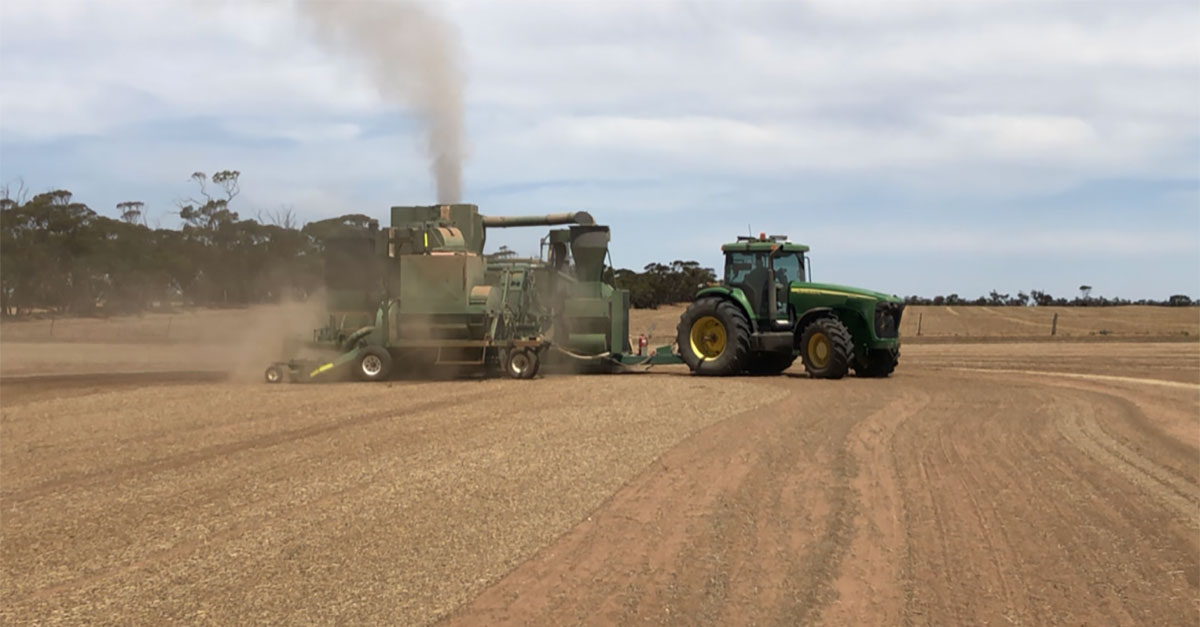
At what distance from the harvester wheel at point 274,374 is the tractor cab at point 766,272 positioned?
29.1 feet

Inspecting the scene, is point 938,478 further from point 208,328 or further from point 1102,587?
point 208,328

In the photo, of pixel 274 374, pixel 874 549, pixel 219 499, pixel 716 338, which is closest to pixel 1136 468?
pixel 874 549

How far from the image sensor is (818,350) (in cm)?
2000

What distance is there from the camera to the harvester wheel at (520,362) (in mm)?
20125

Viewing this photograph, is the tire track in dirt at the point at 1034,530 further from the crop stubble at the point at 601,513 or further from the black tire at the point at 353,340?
A: the black tire at the point at 353,340

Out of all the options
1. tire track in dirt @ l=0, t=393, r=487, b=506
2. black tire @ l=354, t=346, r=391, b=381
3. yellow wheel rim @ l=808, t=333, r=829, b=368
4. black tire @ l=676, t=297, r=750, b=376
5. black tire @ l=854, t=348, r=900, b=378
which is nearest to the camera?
tire track in dirt @ l=0, t=393, r=487, b=506

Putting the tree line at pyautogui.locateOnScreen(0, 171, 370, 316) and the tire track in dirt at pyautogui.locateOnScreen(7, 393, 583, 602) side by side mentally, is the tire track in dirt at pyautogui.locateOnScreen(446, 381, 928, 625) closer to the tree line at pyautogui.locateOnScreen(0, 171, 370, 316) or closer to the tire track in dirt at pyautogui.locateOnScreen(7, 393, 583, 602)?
the tire track in dirt at pyautogui.locateOnScreen(7, 393, 583, 602)

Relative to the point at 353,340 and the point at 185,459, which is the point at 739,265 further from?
the point at 185,459

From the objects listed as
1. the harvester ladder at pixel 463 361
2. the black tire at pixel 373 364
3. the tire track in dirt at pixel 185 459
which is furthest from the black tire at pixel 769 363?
the tire track in dirt at pixel 185 459

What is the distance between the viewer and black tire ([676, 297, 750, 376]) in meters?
20.7

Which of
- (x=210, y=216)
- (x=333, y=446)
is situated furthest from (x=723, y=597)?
(x=210, y=216)

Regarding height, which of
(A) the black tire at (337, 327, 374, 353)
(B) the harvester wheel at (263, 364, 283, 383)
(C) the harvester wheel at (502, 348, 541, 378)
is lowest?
(B) the harvester wheel at (263, 364, 283, 383)

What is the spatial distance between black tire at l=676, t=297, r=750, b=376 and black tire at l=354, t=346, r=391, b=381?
5.66m

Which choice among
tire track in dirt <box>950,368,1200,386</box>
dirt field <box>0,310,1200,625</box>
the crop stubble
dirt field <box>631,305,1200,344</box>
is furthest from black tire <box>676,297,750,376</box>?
dirt field <box>631,305,1200,344</box>
